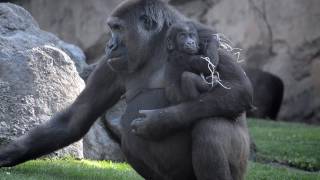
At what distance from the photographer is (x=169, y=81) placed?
4.59 m

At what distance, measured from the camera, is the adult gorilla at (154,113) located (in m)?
4.43

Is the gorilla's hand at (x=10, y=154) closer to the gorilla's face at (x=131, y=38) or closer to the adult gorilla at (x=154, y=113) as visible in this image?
the adult gorilla at (x=154, y=113)

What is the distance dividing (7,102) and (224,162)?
2.06 m

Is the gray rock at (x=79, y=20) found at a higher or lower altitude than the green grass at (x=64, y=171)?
lower

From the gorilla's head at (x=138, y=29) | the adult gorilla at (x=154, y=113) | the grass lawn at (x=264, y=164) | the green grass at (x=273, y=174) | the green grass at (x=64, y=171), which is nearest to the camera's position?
the adult gorilla at (x=154, y=113)

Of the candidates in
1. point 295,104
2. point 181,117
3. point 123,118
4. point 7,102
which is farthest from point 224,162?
point 295,104

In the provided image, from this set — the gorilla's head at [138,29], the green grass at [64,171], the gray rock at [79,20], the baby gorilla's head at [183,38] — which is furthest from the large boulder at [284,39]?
the baby gorilla's head at [183,38]

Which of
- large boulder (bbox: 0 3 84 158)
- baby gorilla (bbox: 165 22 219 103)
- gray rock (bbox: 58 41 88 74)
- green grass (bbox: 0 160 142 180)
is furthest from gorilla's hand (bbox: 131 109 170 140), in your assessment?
gray rock (bbox: 58 41 88 74)

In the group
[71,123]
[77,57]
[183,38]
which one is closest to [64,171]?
[71,123]

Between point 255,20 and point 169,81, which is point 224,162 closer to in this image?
point 169,81

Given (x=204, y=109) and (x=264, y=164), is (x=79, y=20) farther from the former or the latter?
(x=204, y=109)

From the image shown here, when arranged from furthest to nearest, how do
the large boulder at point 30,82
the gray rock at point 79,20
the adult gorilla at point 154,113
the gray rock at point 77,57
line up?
the gray rock at point 79,20, the gray rock at point 77,57, the large boulder at point 30,82, the adult gorilla at point 154,113

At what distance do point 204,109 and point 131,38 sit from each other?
0.68m

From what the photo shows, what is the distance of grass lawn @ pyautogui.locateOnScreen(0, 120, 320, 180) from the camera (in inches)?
206
